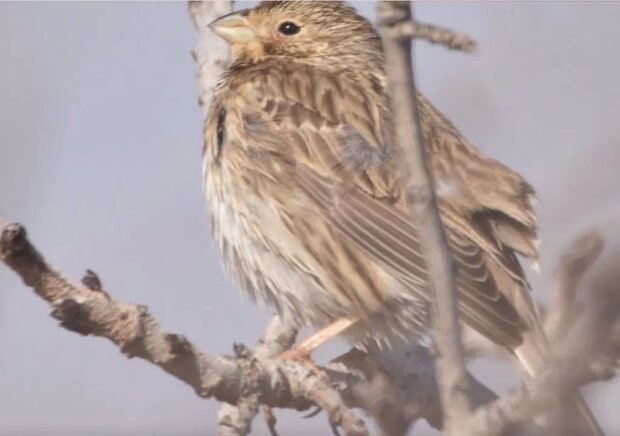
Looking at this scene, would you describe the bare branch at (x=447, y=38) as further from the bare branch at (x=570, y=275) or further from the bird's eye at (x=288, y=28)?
the bird's eye at (x=288, y=28)

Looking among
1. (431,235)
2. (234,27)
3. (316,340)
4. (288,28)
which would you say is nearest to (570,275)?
(431,235)

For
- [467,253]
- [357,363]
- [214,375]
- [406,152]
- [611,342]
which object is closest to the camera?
[611,342]

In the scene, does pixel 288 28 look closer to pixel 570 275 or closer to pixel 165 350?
pixel 165 350

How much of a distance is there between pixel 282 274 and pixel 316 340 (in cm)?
26

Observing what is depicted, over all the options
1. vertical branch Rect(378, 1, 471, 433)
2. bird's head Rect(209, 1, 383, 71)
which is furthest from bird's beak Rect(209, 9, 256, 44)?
vertical branch Rect(378, 1, 471, 433)

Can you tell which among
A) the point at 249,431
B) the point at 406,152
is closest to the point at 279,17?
the point at 249,431

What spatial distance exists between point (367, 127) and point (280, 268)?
27.4 inches

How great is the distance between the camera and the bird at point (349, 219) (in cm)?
428

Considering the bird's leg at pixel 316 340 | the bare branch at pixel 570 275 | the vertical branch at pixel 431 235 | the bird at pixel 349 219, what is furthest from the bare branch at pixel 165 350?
the bare branch at pixel 570 275

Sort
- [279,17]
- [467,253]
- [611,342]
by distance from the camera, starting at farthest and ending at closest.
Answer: [279,17] < [467,253] < [611,342]

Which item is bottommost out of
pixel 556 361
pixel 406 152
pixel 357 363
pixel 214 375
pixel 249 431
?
pixel 357 363

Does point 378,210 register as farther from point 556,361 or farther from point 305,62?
point 556,361

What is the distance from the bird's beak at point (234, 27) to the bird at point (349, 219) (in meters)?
0.29

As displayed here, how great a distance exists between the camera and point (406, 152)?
1.95m
